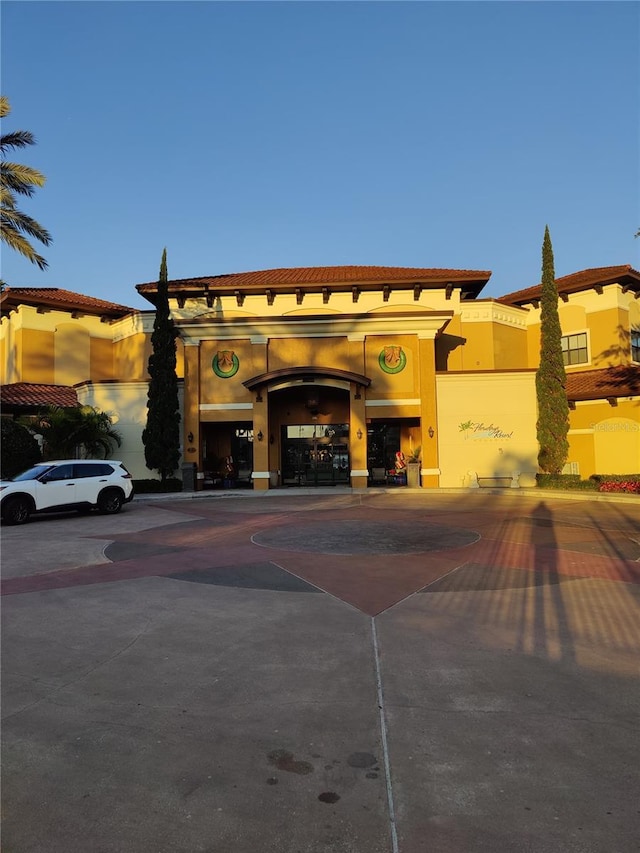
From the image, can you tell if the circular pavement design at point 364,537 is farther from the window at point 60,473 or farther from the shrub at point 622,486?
the shrub at point 622,486

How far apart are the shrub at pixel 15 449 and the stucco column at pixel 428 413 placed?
56.7 feet

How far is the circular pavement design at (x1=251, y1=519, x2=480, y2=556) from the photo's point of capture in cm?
1093

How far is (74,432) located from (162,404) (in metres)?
4.10

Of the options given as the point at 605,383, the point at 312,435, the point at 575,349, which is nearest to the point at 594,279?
the point at 575,349

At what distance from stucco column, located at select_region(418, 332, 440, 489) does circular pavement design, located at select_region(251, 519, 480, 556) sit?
1194 cm

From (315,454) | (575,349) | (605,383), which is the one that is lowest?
(315,454)

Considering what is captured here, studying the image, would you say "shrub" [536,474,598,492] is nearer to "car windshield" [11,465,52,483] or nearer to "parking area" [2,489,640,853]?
"parking area" [2,489,640,853]

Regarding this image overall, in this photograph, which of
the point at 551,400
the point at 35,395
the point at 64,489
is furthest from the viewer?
the point at 35,395

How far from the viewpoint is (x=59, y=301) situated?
106 ft

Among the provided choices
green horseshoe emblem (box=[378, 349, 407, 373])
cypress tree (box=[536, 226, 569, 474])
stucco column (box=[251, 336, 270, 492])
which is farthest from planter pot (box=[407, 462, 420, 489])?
stucco column (box=[251, 336, 270, 492])

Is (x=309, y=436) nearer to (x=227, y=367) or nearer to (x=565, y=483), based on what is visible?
(x=227, y=367)

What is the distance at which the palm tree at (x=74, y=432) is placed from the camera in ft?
81.8

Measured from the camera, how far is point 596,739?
12.4 feet

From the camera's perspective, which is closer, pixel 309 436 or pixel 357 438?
pixel 357 438
